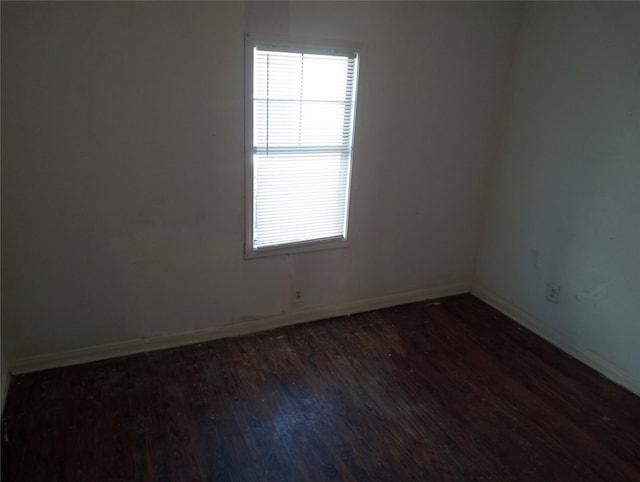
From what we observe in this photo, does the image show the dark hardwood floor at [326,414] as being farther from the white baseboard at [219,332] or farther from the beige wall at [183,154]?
the beige wall at [183,154]

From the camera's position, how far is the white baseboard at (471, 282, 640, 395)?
2.52 meters

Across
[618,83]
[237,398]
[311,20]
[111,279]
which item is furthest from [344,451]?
[618,83]

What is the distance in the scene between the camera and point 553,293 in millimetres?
2908

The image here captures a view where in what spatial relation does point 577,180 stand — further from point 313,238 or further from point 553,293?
point 313,238

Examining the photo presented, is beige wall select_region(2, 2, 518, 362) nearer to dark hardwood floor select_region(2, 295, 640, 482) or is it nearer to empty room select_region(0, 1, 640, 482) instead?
empty room select_region(0, 1, 640, 482)

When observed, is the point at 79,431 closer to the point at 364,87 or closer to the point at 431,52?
the point at 364,87

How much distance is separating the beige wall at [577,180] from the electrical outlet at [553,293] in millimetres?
37

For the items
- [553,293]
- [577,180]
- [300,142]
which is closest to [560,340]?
[553,293]

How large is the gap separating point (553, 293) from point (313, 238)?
159 centimetres

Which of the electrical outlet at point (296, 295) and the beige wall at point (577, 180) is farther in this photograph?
the electrical outlet at point (296, 295)

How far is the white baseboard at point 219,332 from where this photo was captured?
239cm

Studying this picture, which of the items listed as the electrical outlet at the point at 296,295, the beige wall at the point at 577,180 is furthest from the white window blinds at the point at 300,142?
the beige wall at the point at 577,180

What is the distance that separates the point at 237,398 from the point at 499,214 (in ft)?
7.29

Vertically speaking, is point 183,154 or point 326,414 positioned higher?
point 183,154
